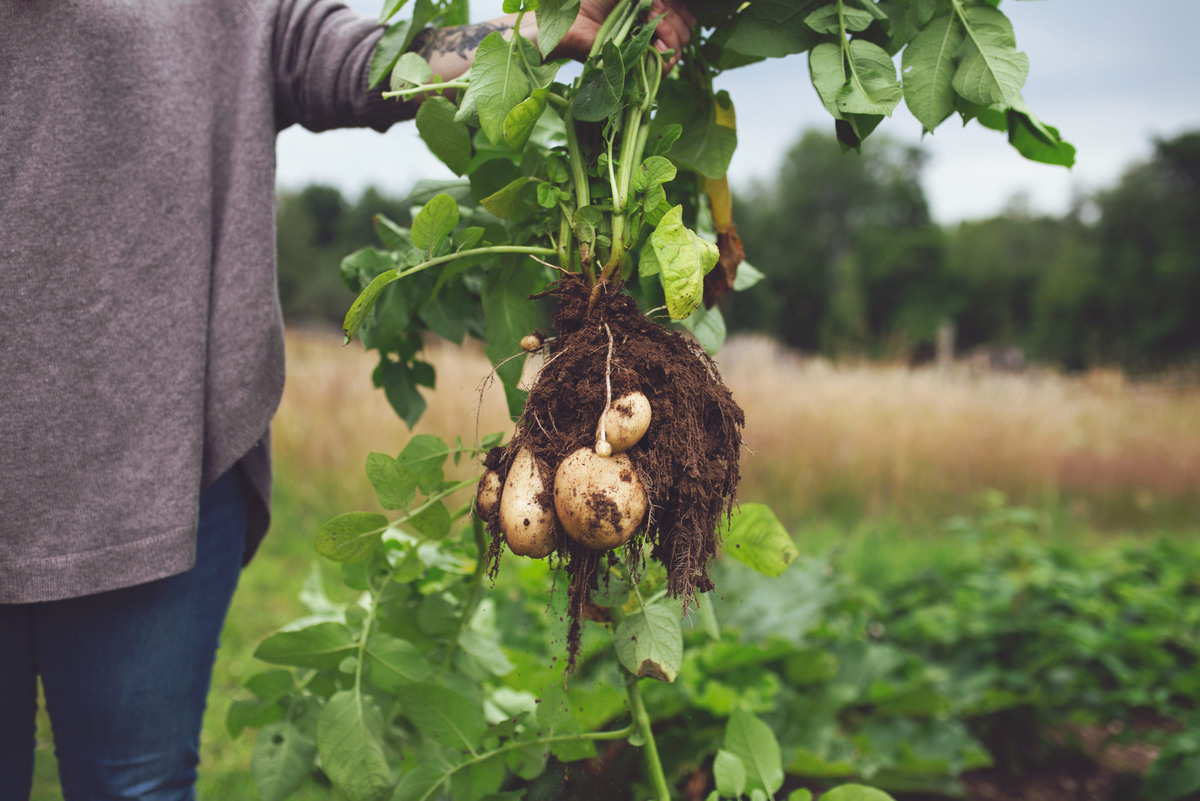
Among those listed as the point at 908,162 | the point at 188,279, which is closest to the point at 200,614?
the point at 188,279

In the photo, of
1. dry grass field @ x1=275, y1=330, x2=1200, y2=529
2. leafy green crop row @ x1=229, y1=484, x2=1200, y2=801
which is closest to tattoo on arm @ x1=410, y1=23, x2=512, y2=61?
leafy green crop row @ x1=229, y1=484, x2=1200, y2=801

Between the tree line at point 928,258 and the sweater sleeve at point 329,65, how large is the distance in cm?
1780

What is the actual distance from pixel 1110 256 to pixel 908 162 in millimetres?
15320

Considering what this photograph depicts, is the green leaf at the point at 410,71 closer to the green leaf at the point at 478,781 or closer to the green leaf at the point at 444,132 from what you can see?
the green leaf at the point at 444,132

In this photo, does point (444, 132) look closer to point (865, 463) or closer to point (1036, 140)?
point (1036, 140)

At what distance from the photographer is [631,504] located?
2.24 feet

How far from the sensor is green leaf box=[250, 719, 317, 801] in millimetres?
1201

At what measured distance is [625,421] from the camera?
697mm

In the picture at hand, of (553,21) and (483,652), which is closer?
(553,21)

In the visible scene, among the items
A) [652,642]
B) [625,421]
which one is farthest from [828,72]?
[652,642]

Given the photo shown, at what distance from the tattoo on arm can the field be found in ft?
9.26

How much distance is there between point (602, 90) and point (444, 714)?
872mm

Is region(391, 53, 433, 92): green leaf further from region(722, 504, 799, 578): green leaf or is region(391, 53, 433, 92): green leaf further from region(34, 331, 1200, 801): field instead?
region(34, 331, 1200, 801): field

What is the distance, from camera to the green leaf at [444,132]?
2.85 ft
